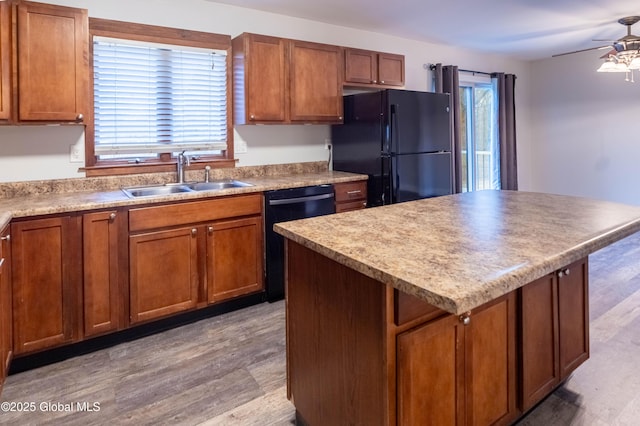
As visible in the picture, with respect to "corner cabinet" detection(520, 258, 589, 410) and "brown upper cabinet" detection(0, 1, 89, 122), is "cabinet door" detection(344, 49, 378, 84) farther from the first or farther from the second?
"corner cabinet" detection(520, 258, 589, 410)

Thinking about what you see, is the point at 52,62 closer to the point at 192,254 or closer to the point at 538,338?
the point at 192,254

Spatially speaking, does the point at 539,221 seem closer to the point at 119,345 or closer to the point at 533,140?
the point at 119,345

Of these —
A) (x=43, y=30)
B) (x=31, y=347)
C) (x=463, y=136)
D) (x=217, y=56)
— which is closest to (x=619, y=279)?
(x=463, y=136)

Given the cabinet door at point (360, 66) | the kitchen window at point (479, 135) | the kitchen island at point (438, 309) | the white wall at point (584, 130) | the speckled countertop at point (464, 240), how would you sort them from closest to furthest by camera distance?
1. the speckled countertop at point (464, 240)
2. the kitchen island at point (438, 309)
3. the cabinet door at point (360, 66)
4. the white wall at point (584, 130)
5. the kitchen window at point (479, 135)

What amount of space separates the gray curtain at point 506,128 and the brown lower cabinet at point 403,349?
13.2ft

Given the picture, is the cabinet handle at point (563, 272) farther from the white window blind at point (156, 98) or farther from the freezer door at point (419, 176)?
the white window blind at point (156, 98)

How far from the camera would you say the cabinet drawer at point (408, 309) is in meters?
1.22

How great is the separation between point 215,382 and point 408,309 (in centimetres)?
139

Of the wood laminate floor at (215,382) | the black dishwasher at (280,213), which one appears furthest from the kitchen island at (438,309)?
the black dishwasher at (280,213)

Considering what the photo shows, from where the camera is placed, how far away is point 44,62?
245 centimetres

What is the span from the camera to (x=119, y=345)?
2.62 meters

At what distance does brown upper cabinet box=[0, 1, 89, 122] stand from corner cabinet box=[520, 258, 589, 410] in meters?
2.73

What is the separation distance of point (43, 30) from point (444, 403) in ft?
9.45

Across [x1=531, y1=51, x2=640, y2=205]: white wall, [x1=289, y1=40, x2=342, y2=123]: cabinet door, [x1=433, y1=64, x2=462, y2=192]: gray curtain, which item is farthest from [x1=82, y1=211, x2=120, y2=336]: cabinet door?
[x1=531, y1=51, x2=640, y2=205]: white wall
